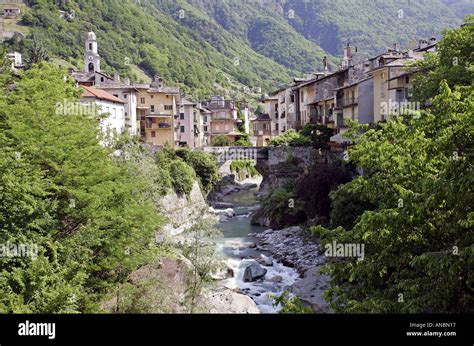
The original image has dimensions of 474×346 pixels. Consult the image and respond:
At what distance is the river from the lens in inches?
1059

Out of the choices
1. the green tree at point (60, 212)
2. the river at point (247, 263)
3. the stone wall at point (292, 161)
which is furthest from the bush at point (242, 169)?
the green tree at point (60, 212)

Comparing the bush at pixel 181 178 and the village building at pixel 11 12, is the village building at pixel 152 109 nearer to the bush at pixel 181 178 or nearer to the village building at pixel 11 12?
the bush at pixel 181 178

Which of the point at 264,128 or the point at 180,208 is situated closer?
the point at 180,208

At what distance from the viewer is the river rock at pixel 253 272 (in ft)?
96.7

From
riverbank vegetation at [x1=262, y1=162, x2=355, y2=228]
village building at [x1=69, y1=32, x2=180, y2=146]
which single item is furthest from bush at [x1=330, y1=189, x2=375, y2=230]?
village building at [x1=69, y1=32, x2=180, y2=146]

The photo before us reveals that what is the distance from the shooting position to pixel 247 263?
3266 centimetres

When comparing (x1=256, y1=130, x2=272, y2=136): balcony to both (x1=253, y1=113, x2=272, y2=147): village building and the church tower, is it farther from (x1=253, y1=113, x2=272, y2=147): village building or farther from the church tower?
the church tower

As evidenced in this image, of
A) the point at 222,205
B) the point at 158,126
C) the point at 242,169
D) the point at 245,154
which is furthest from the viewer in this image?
the point at 242,169

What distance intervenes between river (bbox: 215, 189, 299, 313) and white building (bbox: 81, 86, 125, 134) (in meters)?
13.4

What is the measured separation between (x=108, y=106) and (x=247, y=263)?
73.6 feet

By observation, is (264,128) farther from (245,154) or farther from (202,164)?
(202,164)

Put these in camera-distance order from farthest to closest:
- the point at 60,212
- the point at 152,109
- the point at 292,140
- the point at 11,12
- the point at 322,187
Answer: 1. the point at 11,12
2. the point at 152,109
3. the point at 292,140
4. the point at 322,187
5. the point at 60,212

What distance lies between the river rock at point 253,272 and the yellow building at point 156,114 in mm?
33137

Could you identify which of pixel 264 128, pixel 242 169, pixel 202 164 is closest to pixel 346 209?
pixel 202 164
